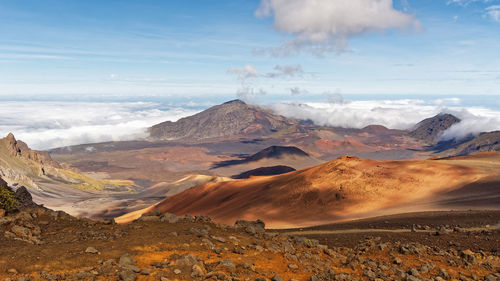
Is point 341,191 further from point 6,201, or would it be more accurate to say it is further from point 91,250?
point 91,250

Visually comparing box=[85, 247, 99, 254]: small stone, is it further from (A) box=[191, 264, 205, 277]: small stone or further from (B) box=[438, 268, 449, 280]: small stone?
(B) box=[438, 268, 449, 280]: small stone

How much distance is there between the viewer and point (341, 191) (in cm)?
4284

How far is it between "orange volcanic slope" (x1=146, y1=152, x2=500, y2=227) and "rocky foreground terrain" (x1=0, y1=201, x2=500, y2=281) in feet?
73.5

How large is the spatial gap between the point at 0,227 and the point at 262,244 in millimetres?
7788

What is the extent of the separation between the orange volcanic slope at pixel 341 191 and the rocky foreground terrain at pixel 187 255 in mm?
22413

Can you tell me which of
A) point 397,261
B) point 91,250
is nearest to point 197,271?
point 91,250

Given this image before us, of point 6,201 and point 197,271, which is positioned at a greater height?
point 6,201

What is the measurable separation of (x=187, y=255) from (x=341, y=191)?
Answer: 3539 centimetres

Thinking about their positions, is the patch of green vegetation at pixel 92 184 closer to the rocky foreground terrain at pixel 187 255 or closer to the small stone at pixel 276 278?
the rocky foreground terrain at pixel 187 255

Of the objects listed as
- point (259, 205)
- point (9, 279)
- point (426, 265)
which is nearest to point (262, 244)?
point (426, 265)

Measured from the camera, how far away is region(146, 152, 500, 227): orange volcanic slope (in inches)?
1526

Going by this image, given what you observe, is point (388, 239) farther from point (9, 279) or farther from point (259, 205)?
point (259, 205)

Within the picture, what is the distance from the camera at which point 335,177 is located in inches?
1841

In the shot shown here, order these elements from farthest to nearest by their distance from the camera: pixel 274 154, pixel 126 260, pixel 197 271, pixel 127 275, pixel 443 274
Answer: pixel 274 154, pixel 443 274, pixel 126 260, pixel 197 271, pixel 127 275
